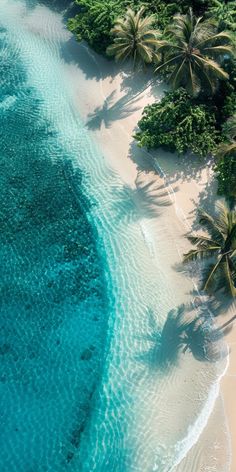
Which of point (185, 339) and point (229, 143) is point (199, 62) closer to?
point (229, 143)

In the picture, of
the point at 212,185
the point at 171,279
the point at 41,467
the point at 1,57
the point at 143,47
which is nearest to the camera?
the point at 41,467

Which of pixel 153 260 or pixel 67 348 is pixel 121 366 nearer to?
pixel 67 348

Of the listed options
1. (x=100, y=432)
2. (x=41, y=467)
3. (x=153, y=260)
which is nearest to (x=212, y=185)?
(x=153, y=260)

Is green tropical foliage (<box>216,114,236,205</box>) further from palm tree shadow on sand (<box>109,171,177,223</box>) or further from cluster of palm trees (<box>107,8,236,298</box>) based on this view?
palm tree shadow on sand (<box>109,171,177,223</box>)

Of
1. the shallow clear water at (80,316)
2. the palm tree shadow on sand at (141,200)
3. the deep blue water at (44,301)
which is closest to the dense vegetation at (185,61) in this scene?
the palm tree shadow on sand at (141,200)

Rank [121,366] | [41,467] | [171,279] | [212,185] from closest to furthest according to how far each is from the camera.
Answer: [41,467] → [121,366] → [171,279] → [212,185]

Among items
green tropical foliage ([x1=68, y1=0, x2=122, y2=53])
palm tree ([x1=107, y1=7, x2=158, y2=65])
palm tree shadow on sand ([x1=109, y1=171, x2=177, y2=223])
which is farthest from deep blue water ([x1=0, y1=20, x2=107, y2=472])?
palm tree ([x1=107, y1=7, x2=158, y2=65])
